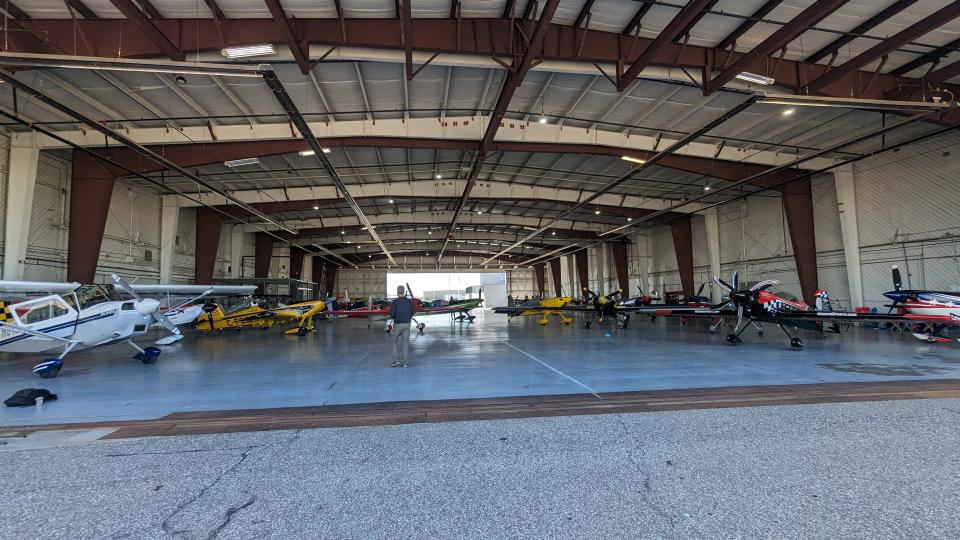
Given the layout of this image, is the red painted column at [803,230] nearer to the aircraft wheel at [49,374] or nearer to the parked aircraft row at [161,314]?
the parked aircraft row at [161,314]

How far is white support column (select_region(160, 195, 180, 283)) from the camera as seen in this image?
20.9 meters

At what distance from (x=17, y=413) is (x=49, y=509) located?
3.90 metres

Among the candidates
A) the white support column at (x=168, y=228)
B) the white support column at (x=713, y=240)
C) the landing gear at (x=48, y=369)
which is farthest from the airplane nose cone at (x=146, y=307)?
the white support column at (x=713, y=240)

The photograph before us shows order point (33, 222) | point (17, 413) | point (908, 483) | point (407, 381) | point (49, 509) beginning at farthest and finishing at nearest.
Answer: point (33, 222) → point (407, 381) → point (17, 413) → point (908, 483) → point (49, 509)

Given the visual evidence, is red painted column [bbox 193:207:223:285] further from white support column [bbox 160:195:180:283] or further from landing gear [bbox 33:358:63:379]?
landing gear [bbox 33:358:63:379]

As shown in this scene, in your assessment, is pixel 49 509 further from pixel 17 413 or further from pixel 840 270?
pixel 840 270

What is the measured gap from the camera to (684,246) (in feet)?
90.3

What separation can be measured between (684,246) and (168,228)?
1185 inches

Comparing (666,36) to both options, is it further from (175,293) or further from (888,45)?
(175,293)

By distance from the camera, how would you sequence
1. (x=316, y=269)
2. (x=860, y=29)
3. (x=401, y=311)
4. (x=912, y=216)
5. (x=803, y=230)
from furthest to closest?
1. (x=316, y=269)
2. (x=803, y=230)
3. (x=912, y=216)
4. (x=860, y=29)
5. (x=401, y=311)

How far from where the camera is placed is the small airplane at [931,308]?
36.4ft

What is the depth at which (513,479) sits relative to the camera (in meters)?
3.02

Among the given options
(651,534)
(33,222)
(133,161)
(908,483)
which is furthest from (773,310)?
(33,222)

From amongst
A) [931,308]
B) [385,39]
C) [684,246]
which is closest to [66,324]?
[385,39]
